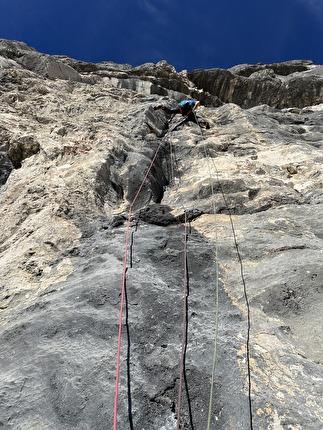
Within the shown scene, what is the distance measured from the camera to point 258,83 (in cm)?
2150

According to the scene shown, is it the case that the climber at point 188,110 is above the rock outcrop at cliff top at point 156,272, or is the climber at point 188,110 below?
above

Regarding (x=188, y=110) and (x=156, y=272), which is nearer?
(x=156, y=272)

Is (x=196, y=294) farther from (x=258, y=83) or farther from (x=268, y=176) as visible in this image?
(x=258, y=83)

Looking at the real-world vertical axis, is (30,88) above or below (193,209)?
above

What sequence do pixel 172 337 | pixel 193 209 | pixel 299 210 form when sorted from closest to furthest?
pixel 172 337, pixel 299 210, pixel 193 209

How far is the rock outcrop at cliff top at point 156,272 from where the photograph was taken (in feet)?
9.68

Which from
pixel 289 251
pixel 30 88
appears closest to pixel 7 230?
pixel 289 251

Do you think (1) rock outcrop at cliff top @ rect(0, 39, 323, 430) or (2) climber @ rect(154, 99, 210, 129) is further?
(2) climber @ rect(154, 99, 210, 129)

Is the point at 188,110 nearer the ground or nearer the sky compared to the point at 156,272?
nearer the sky

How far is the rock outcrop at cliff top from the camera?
2.95 m

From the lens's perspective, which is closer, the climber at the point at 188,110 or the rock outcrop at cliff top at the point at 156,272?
the rock outcrop at cliff top at the point at 156,272

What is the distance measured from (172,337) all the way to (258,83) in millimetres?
20860

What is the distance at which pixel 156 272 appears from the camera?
4.63 metres

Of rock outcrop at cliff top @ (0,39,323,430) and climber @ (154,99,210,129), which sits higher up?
climber @ (154,99,210,129)
